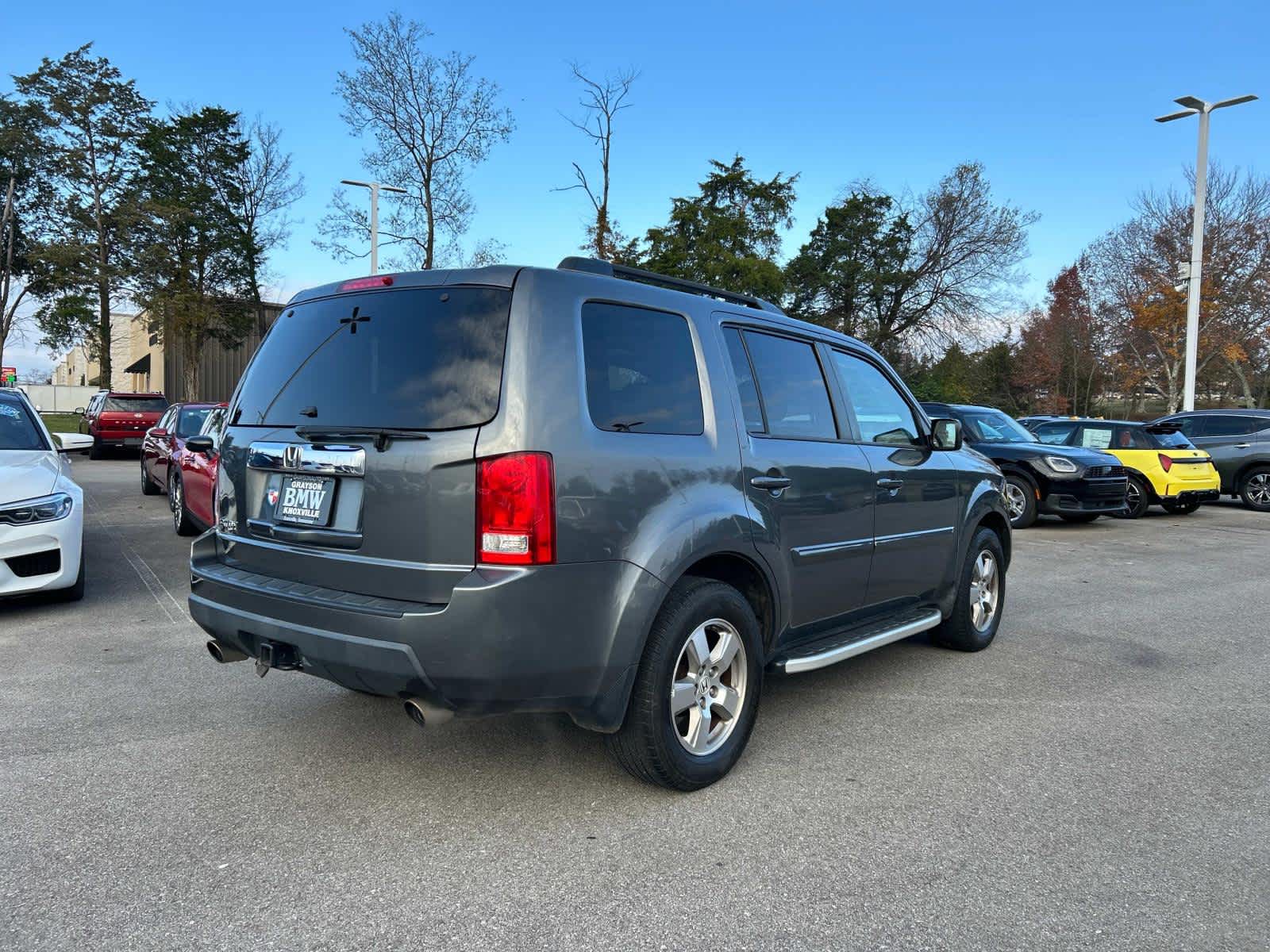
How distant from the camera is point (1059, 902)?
8.82ft

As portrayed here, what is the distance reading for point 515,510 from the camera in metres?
2.84

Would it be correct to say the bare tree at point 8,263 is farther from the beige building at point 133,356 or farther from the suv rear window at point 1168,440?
the suv rear window at point 1168,440

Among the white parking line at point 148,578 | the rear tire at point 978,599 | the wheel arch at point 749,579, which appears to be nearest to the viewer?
the wheel arch at point 749,579

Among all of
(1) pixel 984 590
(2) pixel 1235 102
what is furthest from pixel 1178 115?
(1) pixel 984 590

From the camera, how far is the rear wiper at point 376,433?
2994 mm

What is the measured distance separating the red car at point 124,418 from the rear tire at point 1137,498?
2054 cm

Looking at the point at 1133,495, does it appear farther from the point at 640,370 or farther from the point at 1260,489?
the point at 640,370

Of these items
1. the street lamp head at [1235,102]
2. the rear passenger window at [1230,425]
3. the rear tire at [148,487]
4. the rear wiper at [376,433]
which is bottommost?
the rear tire at [148,487]

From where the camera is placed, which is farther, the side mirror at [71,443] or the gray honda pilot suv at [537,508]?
the side mirror at [71,443]

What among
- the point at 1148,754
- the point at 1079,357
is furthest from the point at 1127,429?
the point at 1079,357

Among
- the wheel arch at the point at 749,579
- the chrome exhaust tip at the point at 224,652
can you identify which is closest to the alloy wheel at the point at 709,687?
the wheel arch at the point at 749,579

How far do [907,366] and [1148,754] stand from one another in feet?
131

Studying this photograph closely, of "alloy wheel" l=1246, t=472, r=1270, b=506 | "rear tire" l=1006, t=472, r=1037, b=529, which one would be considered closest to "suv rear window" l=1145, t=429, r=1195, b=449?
"alloy wheel" l=1246, t=472, r=1270, b=506

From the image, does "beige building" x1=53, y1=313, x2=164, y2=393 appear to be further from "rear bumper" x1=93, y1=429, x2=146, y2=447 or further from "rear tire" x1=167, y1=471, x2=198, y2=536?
"rear tire" x1=167, y1=471, x2=198, y2=536
